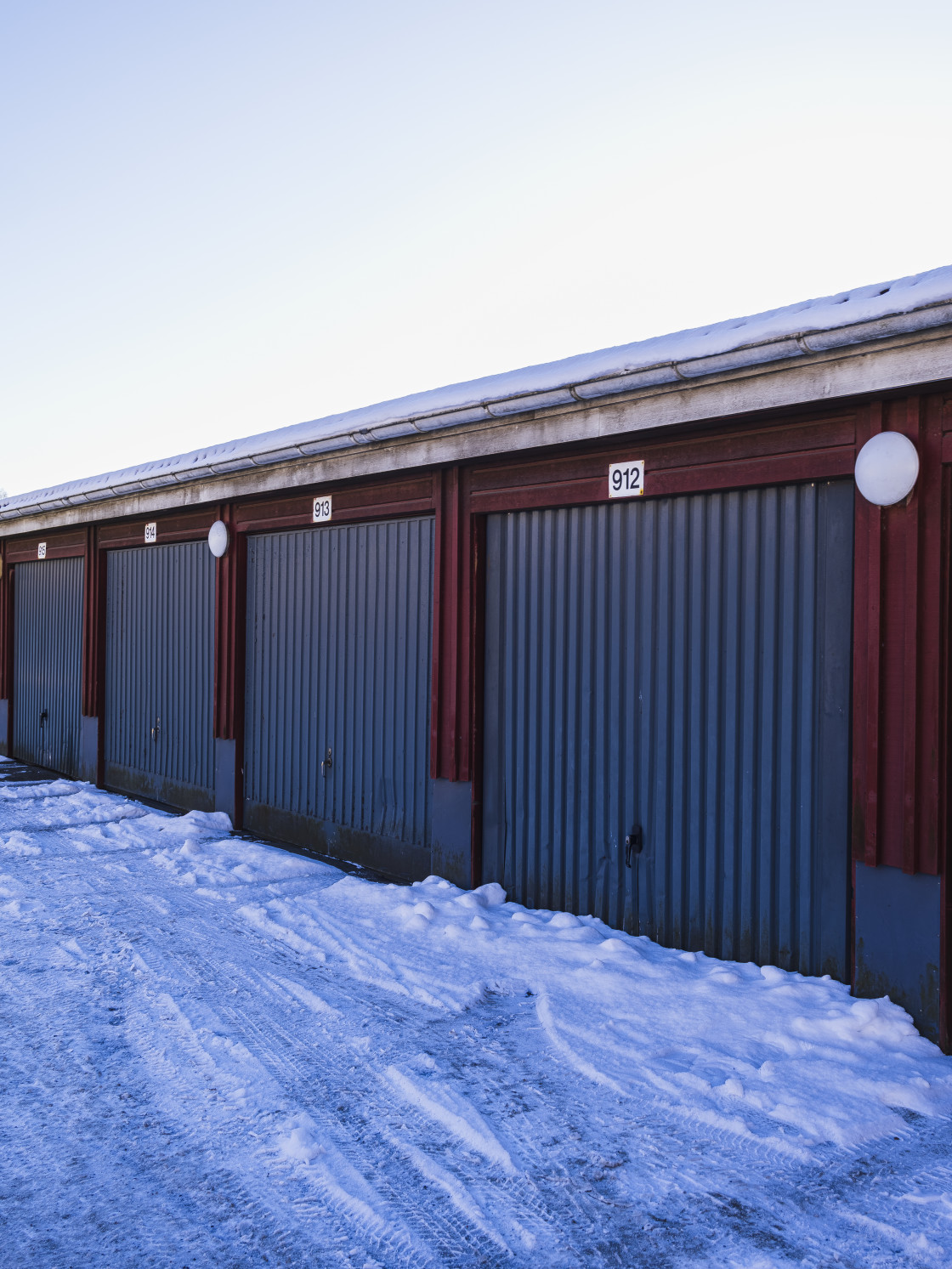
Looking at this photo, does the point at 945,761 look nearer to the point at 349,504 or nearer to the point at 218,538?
the point at 349,504

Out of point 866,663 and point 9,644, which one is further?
point 9,644

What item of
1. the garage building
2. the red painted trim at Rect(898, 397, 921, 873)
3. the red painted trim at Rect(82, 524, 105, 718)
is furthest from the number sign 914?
the red painted trim at Rect(82, 524, 105, 718)

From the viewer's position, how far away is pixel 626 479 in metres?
5.17

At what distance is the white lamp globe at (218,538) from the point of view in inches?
332

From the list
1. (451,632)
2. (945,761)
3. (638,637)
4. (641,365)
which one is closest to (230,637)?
(451,632)

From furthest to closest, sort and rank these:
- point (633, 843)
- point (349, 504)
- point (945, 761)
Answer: point (349, 504) → point (633, 843) → point (945, 761)

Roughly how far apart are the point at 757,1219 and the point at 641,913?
2.51m

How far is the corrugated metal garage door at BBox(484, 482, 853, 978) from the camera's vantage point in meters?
4.37

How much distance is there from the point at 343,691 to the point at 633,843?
294cm

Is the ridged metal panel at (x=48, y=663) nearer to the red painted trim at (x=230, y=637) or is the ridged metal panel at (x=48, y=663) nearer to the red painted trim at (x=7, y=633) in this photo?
the red painted trim at (x=7, y=633)

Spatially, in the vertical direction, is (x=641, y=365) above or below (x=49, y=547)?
above

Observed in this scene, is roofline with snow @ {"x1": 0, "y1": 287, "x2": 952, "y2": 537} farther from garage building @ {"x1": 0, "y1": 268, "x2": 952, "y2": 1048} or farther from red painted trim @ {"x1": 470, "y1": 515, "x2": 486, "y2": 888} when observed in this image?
red painted trim @ {"x1": 470, "y1": 515, "x2": 486, "y2": 888}

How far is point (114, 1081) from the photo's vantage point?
3.35 meters

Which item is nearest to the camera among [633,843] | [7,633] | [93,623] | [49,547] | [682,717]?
[682,717]
